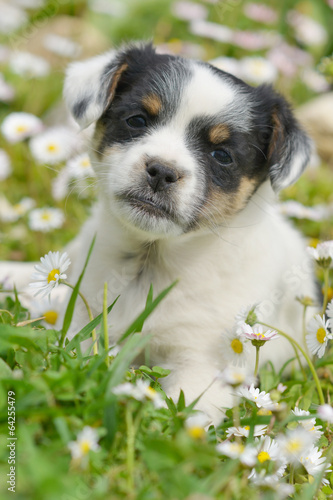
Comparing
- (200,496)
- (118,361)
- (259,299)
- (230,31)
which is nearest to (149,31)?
(230,31)

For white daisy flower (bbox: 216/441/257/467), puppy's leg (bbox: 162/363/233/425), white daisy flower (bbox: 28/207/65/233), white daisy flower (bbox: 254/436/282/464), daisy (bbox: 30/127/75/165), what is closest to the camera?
white daisy flower (bbox: 216/441/257/467)

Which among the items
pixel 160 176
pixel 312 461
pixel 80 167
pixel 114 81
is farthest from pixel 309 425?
pixel 80 167

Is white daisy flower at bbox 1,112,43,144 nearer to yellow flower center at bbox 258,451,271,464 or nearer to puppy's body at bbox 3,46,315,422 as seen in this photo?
puppy's body at bbox 3,46,315,422

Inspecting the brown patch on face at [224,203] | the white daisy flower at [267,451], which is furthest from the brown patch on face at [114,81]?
the white daisy flower at [267,451]

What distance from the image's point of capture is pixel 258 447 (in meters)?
2.12

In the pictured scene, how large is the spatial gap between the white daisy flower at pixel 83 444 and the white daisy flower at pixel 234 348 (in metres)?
0.94

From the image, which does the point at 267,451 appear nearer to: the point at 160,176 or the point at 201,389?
the point at 201,389

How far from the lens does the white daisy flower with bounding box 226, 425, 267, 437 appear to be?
216 cm

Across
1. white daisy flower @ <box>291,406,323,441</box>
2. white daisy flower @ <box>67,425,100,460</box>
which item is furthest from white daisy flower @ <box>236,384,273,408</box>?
white daisy flower @ <box>67,425,100,460</box>

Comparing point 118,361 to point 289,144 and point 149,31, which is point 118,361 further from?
point 149,31

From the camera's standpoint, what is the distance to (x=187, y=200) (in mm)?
2770

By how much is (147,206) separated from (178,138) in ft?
1.27

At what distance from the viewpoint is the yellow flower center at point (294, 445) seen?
190 centimetres

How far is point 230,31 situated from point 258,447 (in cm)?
566
